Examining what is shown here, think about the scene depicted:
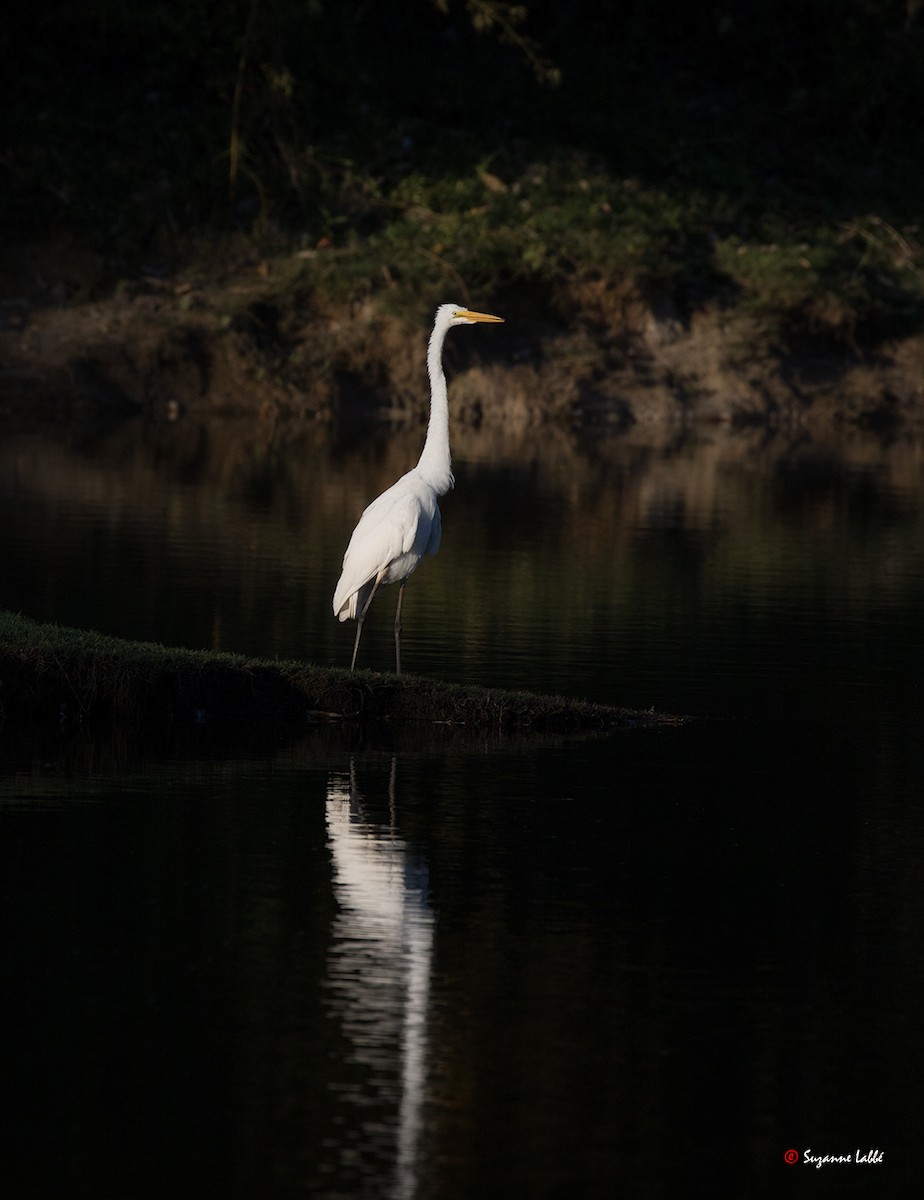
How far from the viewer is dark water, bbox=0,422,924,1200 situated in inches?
275

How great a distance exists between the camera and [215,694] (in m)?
12.8

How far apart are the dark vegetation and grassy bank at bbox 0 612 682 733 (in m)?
23.4

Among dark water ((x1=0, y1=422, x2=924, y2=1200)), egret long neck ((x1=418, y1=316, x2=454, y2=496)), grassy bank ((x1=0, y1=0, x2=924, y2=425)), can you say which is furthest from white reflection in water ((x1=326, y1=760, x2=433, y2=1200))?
grassy bank ((x1=0, y1=0, x2=924, y2=425))

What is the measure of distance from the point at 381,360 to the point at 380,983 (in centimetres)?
2905

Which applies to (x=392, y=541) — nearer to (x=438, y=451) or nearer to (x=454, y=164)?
(x=438, y=451)

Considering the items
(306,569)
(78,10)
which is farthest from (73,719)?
(78,10)

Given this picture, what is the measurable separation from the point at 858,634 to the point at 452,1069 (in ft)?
34.2

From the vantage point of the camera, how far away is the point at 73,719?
12.5 meters

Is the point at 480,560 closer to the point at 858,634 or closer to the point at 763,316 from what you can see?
the point at 858,634

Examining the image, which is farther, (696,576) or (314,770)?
(696,576)

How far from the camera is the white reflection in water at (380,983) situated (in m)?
6.98

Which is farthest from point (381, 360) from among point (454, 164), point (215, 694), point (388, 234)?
point (215, 694)

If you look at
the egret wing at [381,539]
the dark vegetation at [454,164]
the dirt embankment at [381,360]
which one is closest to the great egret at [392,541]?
the egret wing at [381,539]

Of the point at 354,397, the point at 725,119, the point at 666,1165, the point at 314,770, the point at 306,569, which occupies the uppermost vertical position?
the point at 725,119
